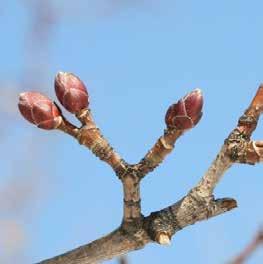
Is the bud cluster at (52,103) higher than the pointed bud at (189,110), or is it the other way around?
the bud cluster at (52,103)

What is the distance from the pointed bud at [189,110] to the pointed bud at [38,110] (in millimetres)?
335

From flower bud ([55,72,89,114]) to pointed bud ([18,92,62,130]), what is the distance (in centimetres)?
4

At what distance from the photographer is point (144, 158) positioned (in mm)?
2510

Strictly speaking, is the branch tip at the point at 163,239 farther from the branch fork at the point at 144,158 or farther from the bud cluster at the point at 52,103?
the bud cluster at the point at 52,103

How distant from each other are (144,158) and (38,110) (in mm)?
337

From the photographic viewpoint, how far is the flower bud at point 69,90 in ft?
7.89

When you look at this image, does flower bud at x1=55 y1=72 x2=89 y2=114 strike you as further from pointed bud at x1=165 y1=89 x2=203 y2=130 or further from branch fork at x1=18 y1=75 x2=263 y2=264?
pointed bud at x1=165 y1=89 x2=203 y2=130

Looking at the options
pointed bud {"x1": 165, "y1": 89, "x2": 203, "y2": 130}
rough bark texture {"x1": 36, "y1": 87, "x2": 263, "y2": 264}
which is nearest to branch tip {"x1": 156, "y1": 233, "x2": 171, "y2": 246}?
rough bark texture {"x1": 36, "y1": 87, "x2": 263, "y2": 264}

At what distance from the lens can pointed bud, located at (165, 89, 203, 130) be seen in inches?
92.7

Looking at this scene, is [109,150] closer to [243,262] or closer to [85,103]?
[85,103]

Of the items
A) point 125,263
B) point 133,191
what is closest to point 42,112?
point 133,191

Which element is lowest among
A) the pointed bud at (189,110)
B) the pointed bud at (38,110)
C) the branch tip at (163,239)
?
the branch tip at (163,239)

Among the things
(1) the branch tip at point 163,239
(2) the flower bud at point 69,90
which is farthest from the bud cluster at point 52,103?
(1) the branch tip at point 163,239

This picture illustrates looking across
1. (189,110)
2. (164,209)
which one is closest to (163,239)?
(164,209)
